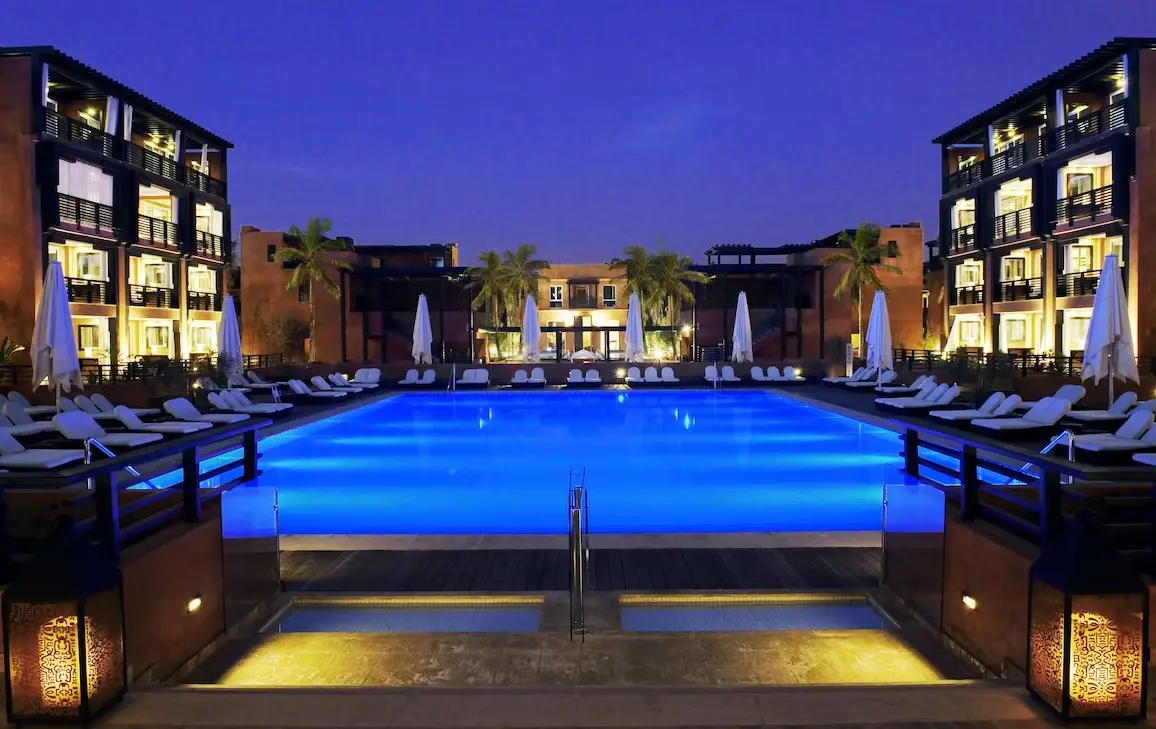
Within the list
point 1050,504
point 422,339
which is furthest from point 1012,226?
point 1050,504

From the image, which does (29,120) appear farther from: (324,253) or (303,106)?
(303,106)

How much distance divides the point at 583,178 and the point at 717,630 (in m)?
102

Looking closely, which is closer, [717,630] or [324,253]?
[717,630]

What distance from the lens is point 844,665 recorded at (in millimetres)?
4242

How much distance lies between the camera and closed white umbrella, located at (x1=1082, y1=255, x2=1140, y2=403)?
1161 centimetres

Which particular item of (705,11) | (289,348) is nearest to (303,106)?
(705,11)

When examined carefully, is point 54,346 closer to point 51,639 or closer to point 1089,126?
point 51,639

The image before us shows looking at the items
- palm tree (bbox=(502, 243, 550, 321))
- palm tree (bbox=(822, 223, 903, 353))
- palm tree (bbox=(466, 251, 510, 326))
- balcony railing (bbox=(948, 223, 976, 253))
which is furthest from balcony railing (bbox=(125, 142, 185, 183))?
balcony railing (bbox=(948, 223, 976, 253))

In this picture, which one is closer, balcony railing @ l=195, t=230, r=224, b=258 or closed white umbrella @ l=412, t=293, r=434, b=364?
closed white umbrella @ l=412, t=293, r=434, b=364

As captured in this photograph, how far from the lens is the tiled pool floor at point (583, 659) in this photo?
4035mm

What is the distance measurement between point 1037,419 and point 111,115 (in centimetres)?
2473

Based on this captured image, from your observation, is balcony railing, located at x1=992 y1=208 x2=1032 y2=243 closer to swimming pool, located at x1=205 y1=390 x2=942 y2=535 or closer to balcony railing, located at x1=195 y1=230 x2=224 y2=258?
swimming pool, located at x1=205 y1=390 x2=942 y2=535

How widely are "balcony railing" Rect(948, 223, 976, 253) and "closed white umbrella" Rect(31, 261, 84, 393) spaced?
89.0ft

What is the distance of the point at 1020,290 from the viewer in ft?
81.9
